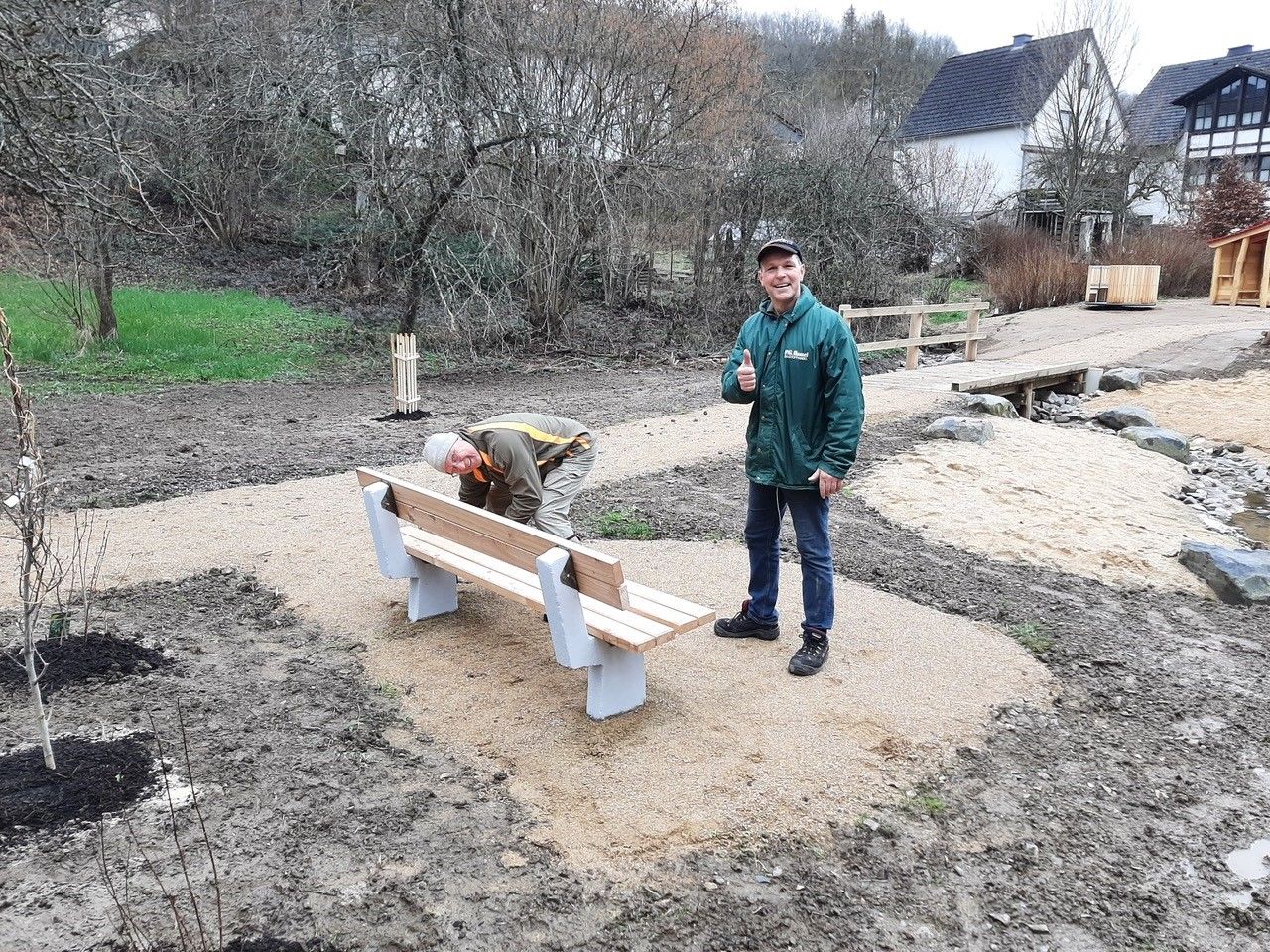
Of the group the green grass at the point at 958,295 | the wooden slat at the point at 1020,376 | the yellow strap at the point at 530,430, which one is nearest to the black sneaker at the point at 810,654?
the yellow strap at the point at 530,430

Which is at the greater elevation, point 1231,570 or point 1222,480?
point 1231,570

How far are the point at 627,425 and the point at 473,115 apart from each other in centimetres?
535

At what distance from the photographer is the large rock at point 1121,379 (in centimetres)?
1591

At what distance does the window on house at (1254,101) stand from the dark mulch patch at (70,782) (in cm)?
5130

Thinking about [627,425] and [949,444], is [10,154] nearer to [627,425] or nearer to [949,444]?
[627,425]

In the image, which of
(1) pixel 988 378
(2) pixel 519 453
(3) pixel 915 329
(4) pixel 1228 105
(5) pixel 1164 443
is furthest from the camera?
(4) pixel 1228 105

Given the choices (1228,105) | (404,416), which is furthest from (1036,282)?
(1228,105)

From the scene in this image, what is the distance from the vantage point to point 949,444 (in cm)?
998

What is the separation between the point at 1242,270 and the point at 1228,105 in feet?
83.7

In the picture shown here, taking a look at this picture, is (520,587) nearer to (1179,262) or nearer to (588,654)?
(588,654)

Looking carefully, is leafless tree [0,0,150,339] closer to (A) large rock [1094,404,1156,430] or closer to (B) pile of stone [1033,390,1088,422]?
(A) large rock [1094,404,1156,430]

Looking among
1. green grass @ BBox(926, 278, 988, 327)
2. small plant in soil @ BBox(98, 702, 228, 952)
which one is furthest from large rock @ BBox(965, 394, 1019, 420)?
small plant in soil @ BBox(98, 702, 228, 952)

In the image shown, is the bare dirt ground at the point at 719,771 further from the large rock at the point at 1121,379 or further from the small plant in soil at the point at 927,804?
the large rock at the point at 1121,379

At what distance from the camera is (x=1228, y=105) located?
144ft
